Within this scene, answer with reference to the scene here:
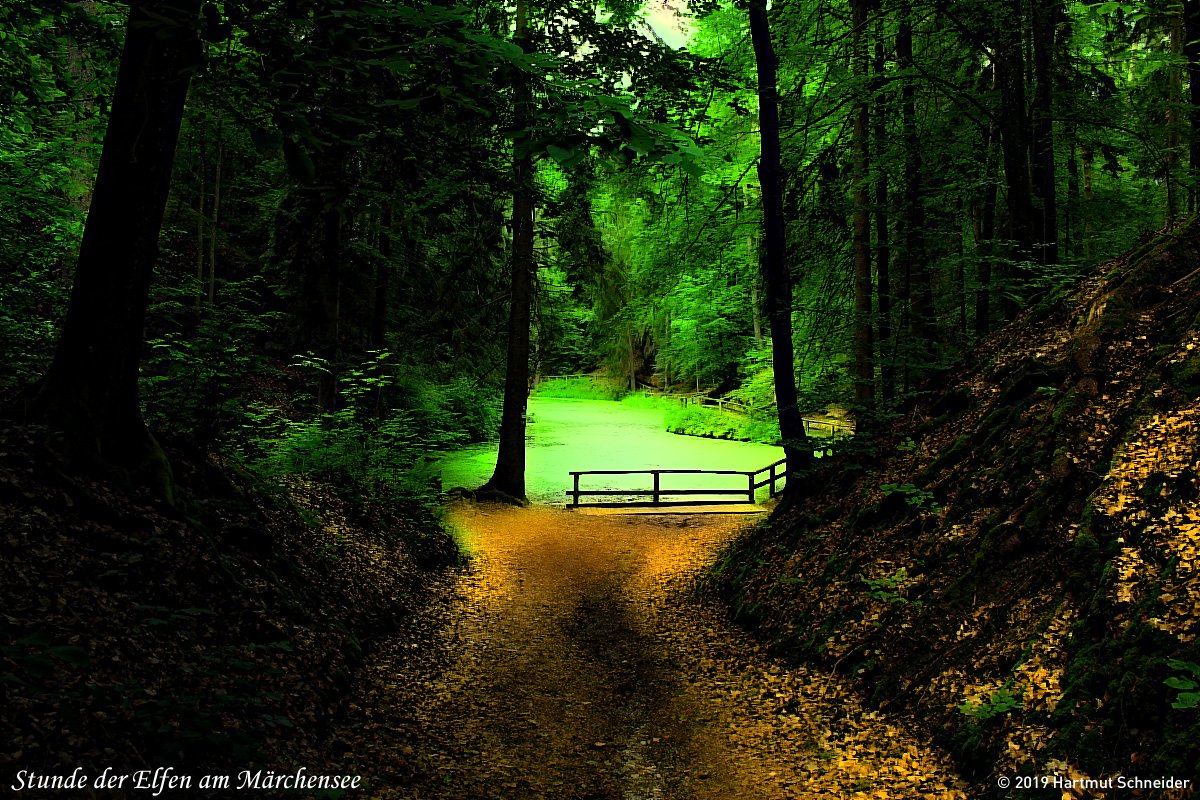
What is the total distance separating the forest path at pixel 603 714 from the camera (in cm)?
410

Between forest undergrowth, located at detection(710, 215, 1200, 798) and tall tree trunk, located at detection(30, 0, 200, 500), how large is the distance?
6.30 m

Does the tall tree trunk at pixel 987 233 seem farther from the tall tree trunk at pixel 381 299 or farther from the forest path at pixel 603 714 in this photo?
the tall tree trunk at pixel 381 299

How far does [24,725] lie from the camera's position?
259 cm

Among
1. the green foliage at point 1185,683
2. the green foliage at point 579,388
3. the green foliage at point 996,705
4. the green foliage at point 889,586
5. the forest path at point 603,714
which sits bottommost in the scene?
the forest path at point 603,714

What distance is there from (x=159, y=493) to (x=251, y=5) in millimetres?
3801

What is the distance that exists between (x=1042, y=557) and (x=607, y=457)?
1779cm

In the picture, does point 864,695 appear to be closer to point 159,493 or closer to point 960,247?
point 159,493

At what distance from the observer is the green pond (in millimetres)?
17078

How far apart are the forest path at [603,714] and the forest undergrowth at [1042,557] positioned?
433 mm

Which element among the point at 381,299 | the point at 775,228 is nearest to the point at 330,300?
the point at 381,299

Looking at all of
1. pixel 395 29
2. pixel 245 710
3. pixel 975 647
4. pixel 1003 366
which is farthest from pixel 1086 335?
pixel 245 710

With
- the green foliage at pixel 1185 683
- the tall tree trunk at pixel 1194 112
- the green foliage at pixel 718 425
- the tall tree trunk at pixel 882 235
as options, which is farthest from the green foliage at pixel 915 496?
the green foliage at pixel 718 425

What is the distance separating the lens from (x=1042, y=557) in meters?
4.39

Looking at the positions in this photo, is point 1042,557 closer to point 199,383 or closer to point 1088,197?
point 199,383
